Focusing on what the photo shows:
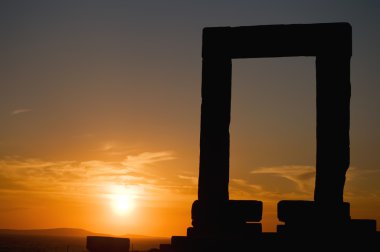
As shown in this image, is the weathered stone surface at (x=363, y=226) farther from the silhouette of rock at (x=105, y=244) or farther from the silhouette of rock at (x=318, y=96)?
the silhouette of rock at (x=105, y=244)

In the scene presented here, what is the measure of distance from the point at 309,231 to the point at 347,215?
1029 millimetres

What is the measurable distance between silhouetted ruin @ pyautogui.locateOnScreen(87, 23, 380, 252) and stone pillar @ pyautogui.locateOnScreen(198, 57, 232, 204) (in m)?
0.02

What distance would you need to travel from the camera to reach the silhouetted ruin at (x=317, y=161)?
9414mm

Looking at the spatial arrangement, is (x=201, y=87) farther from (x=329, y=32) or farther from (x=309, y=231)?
(x=309, y=231)

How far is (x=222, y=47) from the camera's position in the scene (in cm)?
1117

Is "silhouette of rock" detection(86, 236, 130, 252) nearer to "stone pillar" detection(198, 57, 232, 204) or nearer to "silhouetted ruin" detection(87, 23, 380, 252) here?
"silhouetted ruin" detection(87, 23, 380, 252)

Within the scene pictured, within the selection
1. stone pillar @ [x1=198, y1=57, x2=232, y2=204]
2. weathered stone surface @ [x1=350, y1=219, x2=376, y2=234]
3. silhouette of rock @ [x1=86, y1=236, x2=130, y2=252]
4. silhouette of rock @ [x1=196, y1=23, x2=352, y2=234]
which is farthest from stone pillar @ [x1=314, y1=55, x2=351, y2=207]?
silhouette of rock @ [x1=86, y1=236, x2=130, y2=252]

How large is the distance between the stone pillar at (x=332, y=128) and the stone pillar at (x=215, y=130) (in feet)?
5.93

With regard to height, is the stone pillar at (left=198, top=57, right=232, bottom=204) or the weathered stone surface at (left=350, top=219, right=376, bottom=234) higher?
the stone pillar at (left=198, top=57, right=232, bottom=204)

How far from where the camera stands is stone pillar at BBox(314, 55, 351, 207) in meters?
10.4

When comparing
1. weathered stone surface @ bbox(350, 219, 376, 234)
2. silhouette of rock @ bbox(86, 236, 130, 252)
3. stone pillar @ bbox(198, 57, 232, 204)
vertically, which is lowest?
silhouette of rock @ bbox(86, 236, 130, 252)

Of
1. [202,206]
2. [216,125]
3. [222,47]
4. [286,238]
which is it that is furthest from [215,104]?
[286,238]

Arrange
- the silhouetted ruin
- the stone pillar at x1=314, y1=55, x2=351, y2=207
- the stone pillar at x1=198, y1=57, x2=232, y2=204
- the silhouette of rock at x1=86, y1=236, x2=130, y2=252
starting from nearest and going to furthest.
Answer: the silhouetted ruin, the stone pillar at x1=314, y1=55, x2=351, y2=207, the stone pillar at x1=198, y1=57, x2=232, y2=204, the silhouette of rock at x1=86, y1=236, x2=130, y2=252

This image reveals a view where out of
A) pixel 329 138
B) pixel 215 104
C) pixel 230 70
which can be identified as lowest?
pixel 329 138
